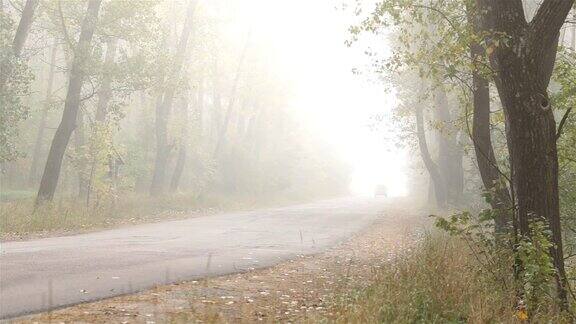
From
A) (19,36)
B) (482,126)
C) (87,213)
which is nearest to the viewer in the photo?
(482,126)

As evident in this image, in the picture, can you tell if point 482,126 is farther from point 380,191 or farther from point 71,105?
point 380,191

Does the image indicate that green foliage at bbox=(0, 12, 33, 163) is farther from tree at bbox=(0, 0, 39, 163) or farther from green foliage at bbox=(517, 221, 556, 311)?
green foliage at bbox=(517, 221, 556, 311)

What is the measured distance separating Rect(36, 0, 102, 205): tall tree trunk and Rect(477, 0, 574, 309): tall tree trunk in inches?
652

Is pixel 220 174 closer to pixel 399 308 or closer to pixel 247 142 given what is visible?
pixel 247 142

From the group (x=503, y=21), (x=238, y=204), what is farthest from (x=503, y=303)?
(x=238, y=204)

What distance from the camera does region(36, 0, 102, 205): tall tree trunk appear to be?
62.5ft

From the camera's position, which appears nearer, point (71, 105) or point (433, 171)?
point (71, 105)

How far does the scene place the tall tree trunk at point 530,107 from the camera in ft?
Answer: 21.8

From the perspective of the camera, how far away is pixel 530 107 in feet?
21.7

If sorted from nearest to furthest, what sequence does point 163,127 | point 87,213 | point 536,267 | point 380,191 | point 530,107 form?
point 536,267 → point 530,107 → point 87,213 → point 163,127 → point 380,191

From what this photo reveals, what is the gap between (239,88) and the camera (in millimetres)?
38094

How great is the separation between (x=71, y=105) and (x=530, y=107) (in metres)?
17.4

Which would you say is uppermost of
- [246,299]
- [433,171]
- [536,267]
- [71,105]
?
→ [71,105]

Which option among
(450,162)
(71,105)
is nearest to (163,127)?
(71,105)
